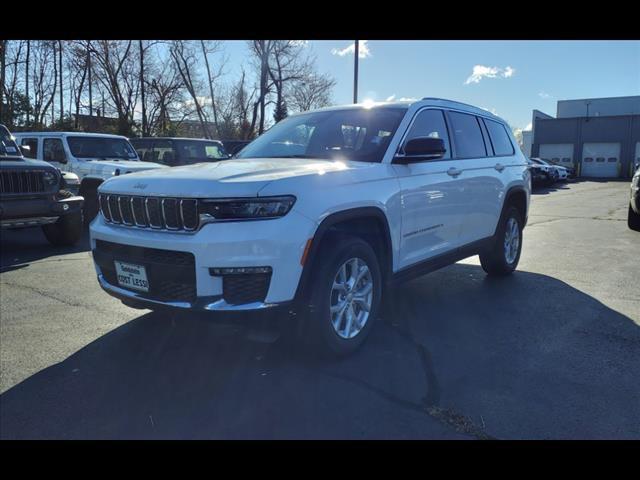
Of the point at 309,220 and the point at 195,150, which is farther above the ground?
the point at 195,150

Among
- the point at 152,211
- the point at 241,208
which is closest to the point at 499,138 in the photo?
the point at 241,208

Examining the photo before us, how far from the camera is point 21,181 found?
290 inches

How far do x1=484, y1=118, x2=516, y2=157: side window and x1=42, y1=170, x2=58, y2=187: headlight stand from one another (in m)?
6.24

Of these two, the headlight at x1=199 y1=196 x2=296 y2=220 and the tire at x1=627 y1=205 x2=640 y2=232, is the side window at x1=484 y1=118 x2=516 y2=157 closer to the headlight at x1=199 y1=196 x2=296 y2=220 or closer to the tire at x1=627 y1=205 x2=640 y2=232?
the headlight at x1=199 y1=196 x2=296 y2=220

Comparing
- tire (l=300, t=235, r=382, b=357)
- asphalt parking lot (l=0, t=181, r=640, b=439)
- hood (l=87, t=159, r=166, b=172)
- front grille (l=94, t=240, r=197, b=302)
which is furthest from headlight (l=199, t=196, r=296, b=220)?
hood (l=87, t=159, r=166, b=172)

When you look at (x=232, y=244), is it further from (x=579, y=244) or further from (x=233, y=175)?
(x=579, y=244)

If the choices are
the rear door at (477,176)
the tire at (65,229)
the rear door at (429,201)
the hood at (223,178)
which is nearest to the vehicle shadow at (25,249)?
the tire at (65,229)

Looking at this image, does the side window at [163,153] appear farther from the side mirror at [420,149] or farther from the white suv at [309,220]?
the side mirror at [420,149]

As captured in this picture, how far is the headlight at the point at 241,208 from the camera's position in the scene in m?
3.10

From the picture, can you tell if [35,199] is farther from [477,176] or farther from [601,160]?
[601,160]

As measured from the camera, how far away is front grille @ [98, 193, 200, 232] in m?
3.19

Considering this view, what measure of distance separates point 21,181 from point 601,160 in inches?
1775

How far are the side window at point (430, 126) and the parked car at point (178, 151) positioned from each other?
8724 millimetres
